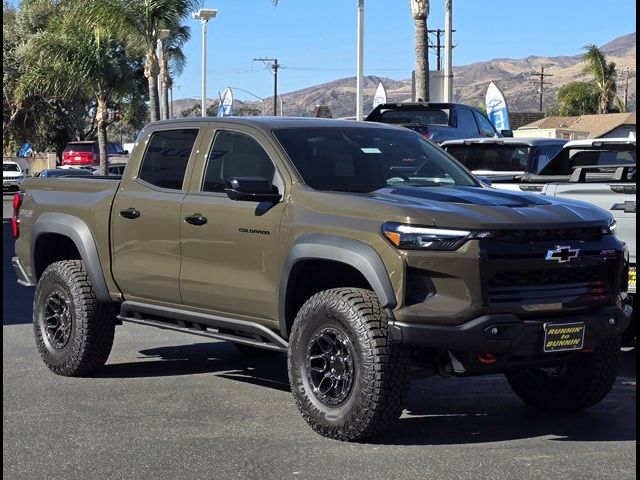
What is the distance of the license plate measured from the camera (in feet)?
20.7

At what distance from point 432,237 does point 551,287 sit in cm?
79

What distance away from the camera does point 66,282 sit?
8594 mm

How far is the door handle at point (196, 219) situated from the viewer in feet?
24.8

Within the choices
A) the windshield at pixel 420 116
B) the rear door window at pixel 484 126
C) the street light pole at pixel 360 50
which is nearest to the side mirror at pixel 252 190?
the windshield at pixel 420 116

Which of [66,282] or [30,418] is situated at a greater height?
[66,282]

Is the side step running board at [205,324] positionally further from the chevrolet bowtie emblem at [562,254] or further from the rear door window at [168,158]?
the chevrolet bowtie emblem at [562,254]

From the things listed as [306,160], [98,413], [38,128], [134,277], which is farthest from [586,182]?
[38,128]

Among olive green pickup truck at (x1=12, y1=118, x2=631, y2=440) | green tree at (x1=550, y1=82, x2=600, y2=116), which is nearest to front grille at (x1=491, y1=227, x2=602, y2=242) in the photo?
olive green pickup truck at (x1=12, y1=118, x2=631, y2=440)

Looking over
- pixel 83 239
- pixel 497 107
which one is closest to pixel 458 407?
pixel 83 239

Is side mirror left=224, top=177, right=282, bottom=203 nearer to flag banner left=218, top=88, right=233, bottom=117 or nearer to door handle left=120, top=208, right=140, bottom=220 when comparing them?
door handle left=120, top=208, right=140, bottom=220

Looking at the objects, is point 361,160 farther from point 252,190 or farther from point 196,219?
point 196,219

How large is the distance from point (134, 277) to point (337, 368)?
2.09m

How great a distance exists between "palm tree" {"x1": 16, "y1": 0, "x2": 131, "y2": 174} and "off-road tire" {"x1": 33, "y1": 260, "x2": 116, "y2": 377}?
27.2 meters

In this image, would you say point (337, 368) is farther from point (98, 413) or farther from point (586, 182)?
point (586, 182)
